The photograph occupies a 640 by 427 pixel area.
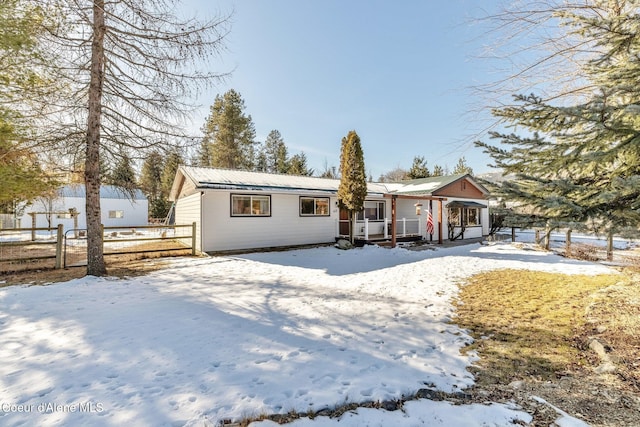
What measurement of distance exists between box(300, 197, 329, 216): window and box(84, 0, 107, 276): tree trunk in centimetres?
802

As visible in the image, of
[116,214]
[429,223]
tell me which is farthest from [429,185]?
[116,214]

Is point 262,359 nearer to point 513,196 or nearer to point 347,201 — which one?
point 513,196

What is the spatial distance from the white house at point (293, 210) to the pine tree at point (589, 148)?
18.2 feet

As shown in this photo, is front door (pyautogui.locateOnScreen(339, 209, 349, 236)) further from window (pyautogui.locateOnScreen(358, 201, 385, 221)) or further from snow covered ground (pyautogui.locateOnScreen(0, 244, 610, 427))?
snow covered ground (pyautogui.locateOnScreen(0, 244, 610, 427))

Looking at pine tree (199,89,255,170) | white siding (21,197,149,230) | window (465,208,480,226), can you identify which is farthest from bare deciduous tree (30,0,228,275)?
pine tree (199,89,255,170)

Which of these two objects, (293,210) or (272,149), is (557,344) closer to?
(293,210)

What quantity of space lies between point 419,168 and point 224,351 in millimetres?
28972

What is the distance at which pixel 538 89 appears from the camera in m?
5.62

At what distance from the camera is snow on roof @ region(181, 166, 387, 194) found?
11215 millimetres

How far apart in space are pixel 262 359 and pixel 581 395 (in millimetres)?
3303

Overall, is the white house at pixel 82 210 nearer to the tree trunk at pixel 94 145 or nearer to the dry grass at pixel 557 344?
the tree trunk at pixel 94 145

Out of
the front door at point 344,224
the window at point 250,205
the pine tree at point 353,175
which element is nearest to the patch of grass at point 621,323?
the pine tree at point 353,175

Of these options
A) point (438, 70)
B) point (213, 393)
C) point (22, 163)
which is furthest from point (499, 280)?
point (22, 163)

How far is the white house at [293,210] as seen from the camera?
37.6 feet
